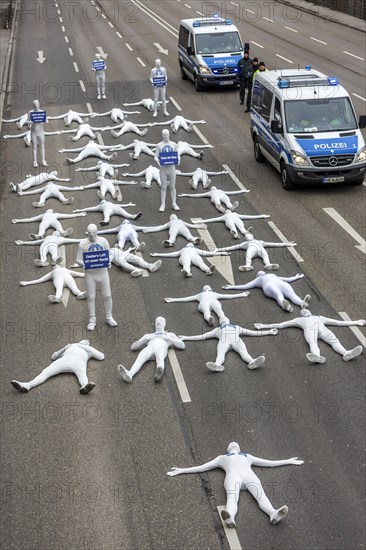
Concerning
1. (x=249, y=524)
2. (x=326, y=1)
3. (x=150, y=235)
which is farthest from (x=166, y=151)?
(x=326, y=1)

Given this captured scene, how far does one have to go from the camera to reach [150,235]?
19.4 metres

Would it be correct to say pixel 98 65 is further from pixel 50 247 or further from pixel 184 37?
pixel 50 247

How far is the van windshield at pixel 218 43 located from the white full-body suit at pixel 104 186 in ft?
39.6

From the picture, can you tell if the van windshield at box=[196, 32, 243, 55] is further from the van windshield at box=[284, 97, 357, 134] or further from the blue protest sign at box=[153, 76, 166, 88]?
the van windshield at box=[284, 97, 357, 134]

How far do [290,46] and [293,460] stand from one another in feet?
115

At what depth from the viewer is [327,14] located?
53.5m

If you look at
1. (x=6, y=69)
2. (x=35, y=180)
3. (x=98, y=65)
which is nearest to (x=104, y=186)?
(x=35, y=180)

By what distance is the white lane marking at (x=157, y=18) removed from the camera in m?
49.8

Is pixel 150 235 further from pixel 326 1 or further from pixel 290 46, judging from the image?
pixel 326 1

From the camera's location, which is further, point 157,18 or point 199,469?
point 157,18

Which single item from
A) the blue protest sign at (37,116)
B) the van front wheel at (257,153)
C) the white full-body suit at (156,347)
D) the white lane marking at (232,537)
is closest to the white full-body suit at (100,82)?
the blue protest sign at (37,116)

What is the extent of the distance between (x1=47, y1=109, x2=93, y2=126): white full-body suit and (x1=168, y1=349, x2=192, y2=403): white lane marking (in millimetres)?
16585

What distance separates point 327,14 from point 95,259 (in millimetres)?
43633

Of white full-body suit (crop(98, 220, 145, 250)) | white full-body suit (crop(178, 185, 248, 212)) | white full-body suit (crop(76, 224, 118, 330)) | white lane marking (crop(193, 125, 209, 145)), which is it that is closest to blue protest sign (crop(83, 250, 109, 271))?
white full-body suit (crop(76, 224, 118, 330))
